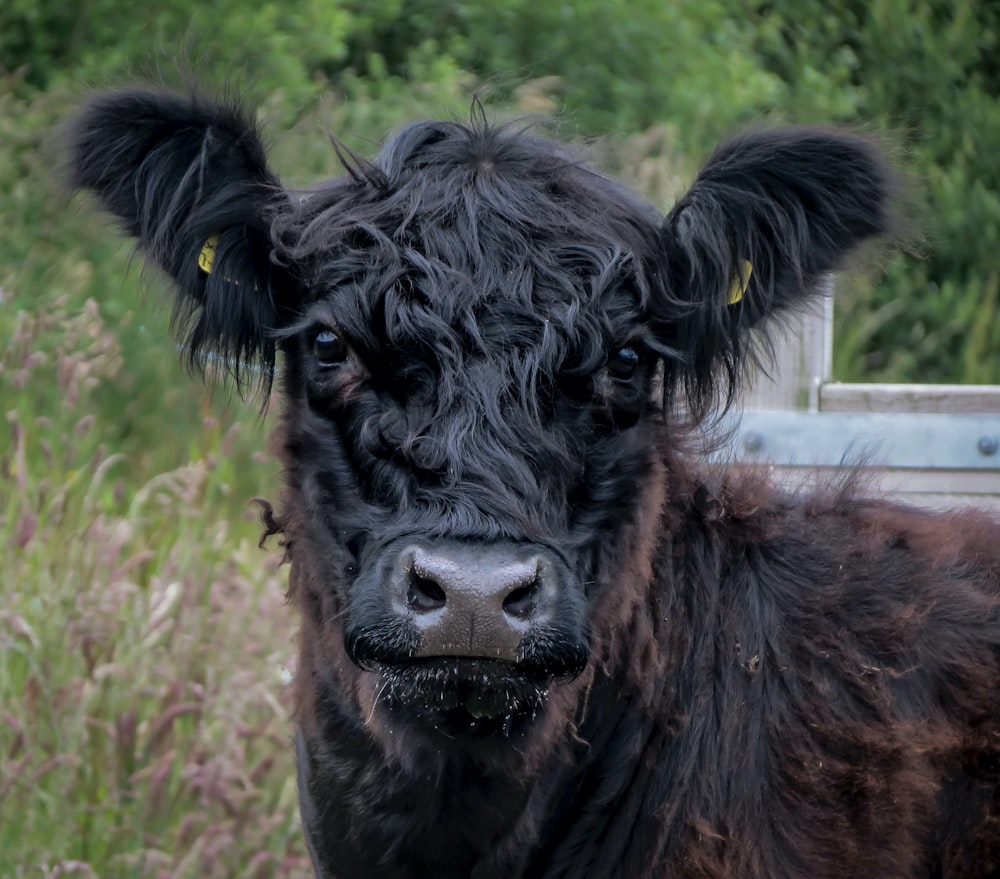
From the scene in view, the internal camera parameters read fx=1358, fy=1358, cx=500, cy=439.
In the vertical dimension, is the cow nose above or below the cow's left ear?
below

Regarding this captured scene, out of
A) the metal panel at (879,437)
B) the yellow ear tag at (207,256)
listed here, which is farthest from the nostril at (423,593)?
the metal panel at (879,437)

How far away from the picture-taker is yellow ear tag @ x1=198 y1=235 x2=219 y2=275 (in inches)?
133

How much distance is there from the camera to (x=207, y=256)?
133 inches

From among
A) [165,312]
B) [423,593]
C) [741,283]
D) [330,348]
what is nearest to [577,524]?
[423,593]

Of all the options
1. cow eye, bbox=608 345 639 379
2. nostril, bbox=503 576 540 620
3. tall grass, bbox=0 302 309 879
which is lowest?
tall grass, bbox=0 302 309 879

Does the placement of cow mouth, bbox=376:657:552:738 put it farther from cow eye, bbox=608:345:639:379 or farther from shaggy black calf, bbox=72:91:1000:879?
cow eye, bbox=608:345:639:379

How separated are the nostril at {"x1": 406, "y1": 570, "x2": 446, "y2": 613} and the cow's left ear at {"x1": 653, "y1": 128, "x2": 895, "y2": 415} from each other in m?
1.03

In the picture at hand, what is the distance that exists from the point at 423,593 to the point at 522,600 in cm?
19

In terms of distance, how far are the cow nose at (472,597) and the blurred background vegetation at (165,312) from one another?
4.32 feet

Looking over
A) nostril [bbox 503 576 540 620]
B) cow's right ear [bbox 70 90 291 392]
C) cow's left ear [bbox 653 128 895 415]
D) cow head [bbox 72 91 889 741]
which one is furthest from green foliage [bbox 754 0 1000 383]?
nostril [bbox 503 576 540 620]

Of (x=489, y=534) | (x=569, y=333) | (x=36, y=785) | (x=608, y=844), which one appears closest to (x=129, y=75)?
(x=569, y=333)

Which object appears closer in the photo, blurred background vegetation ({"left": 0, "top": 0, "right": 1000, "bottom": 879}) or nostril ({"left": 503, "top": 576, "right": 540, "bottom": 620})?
nostril ({"left": 503, "top": 576, "right": 540, "bottom": 620})

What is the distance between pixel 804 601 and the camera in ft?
10.7

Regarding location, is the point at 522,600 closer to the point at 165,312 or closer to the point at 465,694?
the point at 465,694
